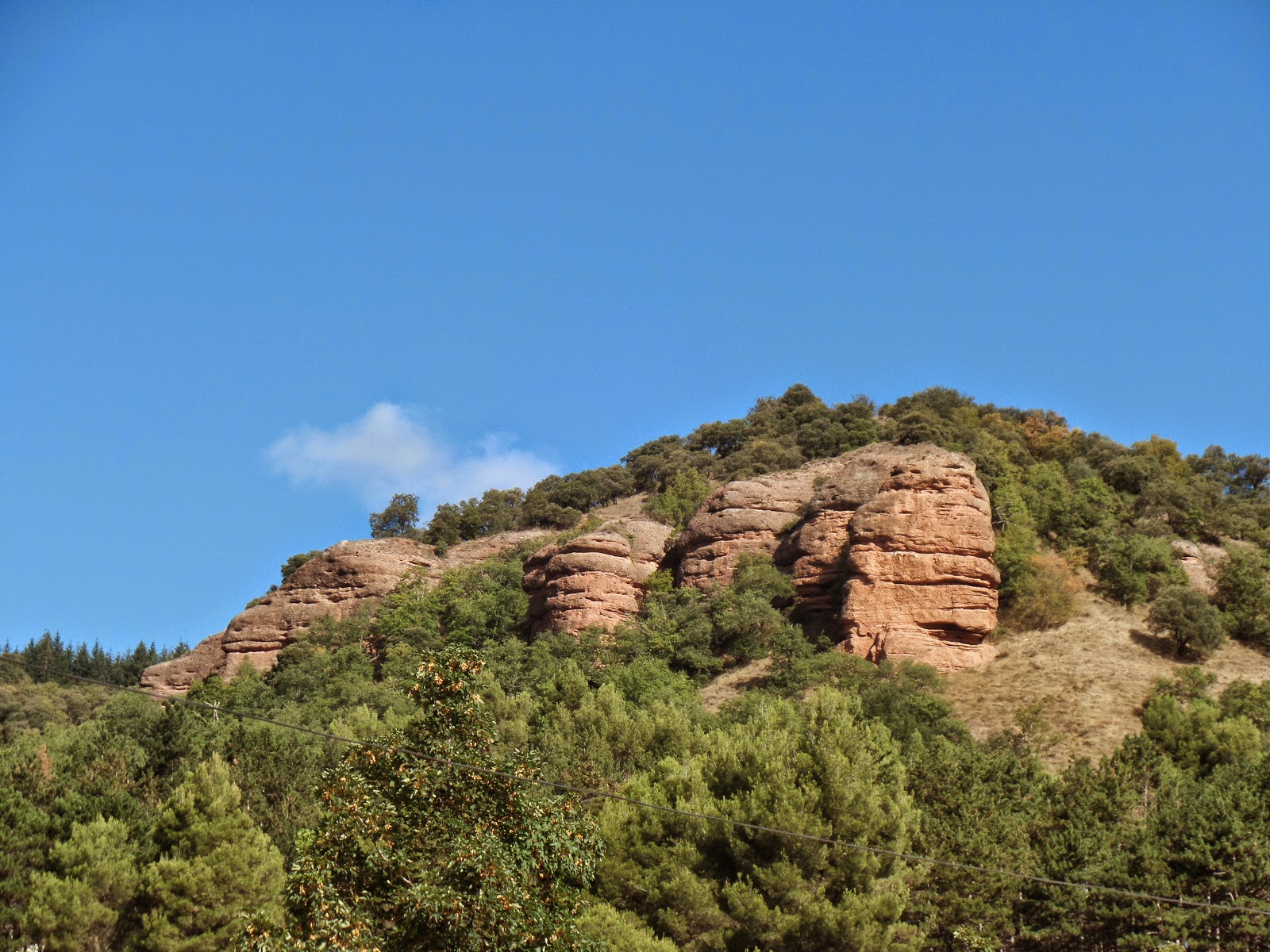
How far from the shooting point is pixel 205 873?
100ft

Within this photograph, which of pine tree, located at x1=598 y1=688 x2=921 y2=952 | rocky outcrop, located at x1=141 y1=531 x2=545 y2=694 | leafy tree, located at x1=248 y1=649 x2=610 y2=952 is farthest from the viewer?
rocky outcrop, located at x1=141 y1=531 x2=545 y2=694

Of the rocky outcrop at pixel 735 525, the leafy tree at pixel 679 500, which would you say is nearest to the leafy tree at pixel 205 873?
the rocky outcrop at pixel 735 525

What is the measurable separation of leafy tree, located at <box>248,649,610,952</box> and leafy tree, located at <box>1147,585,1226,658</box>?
134 feet

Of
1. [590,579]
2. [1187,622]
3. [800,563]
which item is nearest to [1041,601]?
[1187,622]

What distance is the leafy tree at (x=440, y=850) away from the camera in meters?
13.7

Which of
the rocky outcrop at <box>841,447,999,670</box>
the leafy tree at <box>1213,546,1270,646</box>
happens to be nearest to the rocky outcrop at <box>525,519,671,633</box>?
the rocky outcrop at <box>841,447,999,670</box>

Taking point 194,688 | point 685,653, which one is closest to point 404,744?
point 685,653

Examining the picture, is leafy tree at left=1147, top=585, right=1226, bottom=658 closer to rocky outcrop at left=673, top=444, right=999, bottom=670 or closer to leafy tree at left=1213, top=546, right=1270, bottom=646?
leafy tree at left=1213, top=546, right=1270, bottom=646

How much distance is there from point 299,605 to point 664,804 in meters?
44.3

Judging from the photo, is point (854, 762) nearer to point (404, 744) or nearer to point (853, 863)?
point (853, 863)

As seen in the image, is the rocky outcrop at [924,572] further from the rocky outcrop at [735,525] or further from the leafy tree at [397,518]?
the leafy tree at [397,518]

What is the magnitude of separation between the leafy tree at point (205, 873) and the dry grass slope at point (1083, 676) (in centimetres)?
2597

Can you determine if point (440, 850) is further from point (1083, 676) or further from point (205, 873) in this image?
point (1083, 676)

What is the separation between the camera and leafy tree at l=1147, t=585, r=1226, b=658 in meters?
49.8
